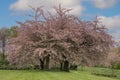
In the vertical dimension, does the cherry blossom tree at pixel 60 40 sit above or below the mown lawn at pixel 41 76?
above

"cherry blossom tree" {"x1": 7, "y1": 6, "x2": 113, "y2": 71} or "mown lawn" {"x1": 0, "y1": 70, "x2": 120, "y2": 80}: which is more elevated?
"cherry blossom tree" {"x1": 7, "y1": 6, "x2": 113, "y2": 71}

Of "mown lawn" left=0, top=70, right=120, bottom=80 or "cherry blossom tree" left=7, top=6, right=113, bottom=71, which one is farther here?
"cherry blossom tree" left=7, top=6, right=113, bottom=71

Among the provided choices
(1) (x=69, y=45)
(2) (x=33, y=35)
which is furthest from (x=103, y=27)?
(2) (x=33, y=35)

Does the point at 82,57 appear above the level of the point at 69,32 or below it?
below

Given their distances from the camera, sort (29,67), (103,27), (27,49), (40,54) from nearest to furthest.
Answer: (40,54)
(27,49)
(103,27)
(29,67)

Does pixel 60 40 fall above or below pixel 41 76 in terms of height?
above

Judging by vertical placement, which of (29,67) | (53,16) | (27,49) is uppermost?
(53,16)

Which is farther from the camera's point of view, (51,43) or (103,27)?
(103,27)

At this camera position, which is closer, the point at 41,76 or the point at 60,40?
the point at 41,76

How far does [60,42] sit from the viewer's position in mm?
25578

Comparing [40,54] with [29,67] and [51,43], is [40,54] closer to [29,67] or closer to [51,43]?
[51,43]

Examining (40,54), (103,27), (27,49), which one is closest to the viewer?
(40,54)

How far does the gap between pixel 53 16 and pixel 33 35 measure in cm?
311

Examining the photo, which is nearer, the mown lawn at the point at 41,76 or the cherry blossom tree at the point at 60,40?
the mown lawn at the point at 41,76
